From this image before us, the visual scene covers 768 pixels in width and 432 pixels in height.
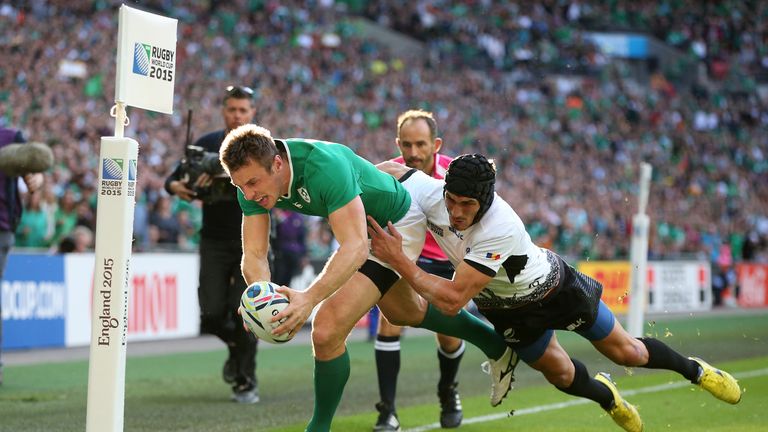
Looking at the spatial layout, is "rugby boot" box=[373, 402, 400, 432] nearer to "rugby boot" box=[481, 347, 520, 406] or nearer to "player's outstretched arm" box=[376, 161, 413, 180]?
"rugby boot" box=[481, 347, 520, 406]

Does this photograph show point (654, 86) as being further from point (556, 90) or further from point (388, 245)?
point (388, 245)

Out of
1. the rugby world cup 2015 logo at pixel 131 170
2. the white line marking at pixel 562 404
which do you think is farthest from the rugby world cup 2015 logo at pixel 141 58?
the white line marking at pixel 562 404

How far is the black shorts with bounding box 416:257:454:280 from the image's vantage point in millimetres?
7875

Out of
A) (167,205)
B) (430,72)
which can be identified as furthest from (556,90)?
→ (167,205)

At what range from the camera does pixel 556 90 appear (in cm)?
3647

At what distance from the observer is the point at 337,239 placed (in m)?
5.60

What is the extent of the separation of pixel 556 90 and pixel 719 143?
5.91 meters

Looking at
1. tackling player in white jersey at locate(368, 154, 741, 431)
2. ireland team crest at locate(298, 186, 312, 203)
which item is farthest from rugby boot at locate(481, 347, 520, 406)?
ireland team crest at locate(298, 186, 312, 203)

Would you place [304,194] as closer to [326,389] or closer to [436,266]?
[326,389]

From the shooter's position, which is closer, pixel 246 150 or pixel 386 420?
pixel 246 150

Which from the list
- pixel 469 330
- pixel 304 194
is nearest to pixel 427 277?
pixel 304 194

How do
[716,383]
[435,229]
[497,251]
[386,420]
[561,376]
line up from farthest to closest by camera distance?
[386,420]
[716,383]
[561,376]
[435,229]
[497,251]

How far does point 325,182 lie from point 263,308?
2.41ft

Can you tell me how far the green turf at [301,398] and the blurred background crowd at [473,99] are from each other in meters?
3.50
